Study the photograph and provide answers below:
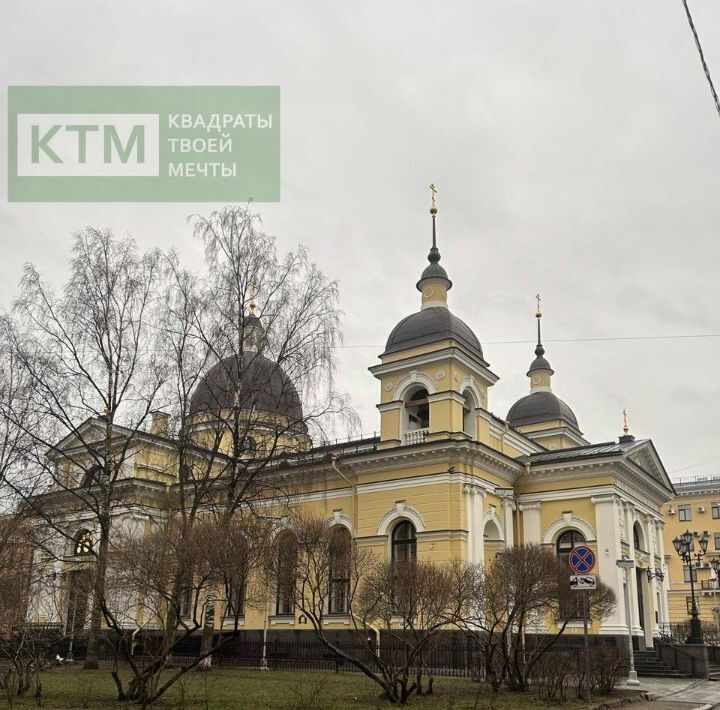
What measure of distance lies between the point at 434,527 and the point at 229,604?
1342 centimetres

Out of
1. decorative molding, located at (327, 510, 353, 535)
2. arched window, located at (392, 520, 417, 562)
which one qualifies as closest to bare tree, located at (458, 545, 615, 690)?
arched window, located at (392, 520, 417, 562)

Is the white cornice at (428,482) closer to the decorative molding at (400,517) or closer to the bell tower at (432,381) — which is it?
the decorative molding at (400,517)

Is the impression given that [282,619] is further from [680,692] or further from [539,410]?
[539,410]

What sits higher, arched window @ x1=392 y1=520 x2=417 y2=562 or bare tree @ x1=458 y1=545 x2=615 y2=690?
A: arched window @ x1=392 y1=520 x2=417 y2=562

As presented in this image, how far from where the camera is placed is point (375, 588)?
1616cm

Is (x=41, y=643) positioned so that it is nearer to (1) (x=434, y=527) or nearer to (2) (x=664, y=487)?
(1) (x=434, y=527)

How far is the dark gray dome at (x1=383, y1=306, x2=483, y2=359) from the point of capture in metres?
28.7

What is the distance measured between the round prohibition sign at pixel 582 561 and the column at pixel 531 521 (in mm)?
14582

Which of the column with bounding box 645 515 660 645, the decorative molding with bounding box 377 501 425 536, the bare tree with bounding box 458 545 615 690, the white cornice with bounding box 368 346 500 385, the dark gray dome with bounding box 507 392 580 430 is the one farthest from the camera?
the dark gray dome with bounding box 507 392 580 430

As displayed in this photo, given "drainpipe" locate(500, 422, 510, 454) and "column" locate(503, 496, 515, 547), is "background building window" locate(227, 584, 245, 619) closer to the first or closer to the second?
"column" locate(503, 496, 515, 547)

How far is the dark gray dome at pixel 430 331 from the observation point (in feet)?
94.3

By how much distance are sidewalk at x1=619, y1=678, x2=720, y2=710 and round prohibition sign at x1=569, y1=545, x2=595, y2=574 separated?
12.3 ft

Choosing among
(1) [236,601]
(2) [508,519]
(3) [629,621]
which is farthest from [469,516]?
(1) [236,601]

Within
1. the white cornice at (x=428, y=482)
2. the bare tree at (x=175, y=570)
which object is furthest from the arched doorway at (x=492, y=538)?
the bare tree at (x=175, y=570)
